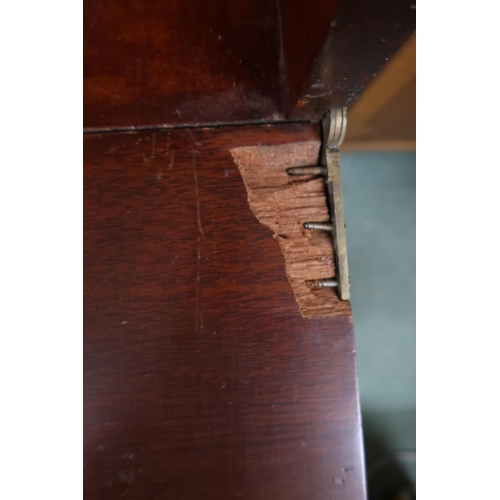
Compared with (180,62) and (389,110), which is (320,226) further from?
(389,110)

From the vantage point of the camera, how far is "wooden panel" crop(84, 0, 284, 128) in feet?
1.60

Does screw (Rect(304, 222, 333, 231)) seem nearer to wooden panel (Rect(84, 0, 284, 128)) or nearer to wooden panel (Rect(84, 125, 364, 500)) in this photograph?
wooden panel (Rect(84, 125, 364, 500))

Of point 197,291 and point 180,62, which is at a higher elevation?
point 180,62

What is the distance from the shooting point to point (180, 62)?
508 millimetres

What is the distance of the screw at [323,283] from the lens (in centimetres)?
51

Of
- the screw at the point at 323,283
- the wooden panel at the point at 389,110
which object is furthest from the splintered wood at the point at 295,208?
the wooden panel at the point at 389,110

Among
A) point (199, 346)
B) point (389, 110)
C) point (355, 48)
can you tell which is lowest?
point (199, 346)

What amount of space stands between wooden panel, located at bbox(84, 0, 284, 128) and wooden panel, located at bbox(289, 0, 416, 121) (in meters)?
0.10

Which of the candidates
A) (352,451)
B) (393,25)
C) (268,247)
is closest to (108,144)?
(268,247)

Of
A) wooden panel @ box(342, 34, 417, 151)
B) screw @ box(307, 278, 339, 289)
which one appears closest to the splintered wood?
screw @ box(307, 278, 339, 289)

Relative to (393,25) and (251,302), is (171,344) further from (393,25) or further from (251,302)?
(393,25)

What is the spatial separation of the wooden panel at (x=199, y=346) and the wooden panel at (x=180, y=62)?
3 centimetres

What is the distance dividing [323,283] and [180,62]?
356mm

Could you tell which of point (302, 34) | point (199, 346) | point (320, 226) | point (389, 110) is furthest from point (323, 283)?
point (389, 110)
